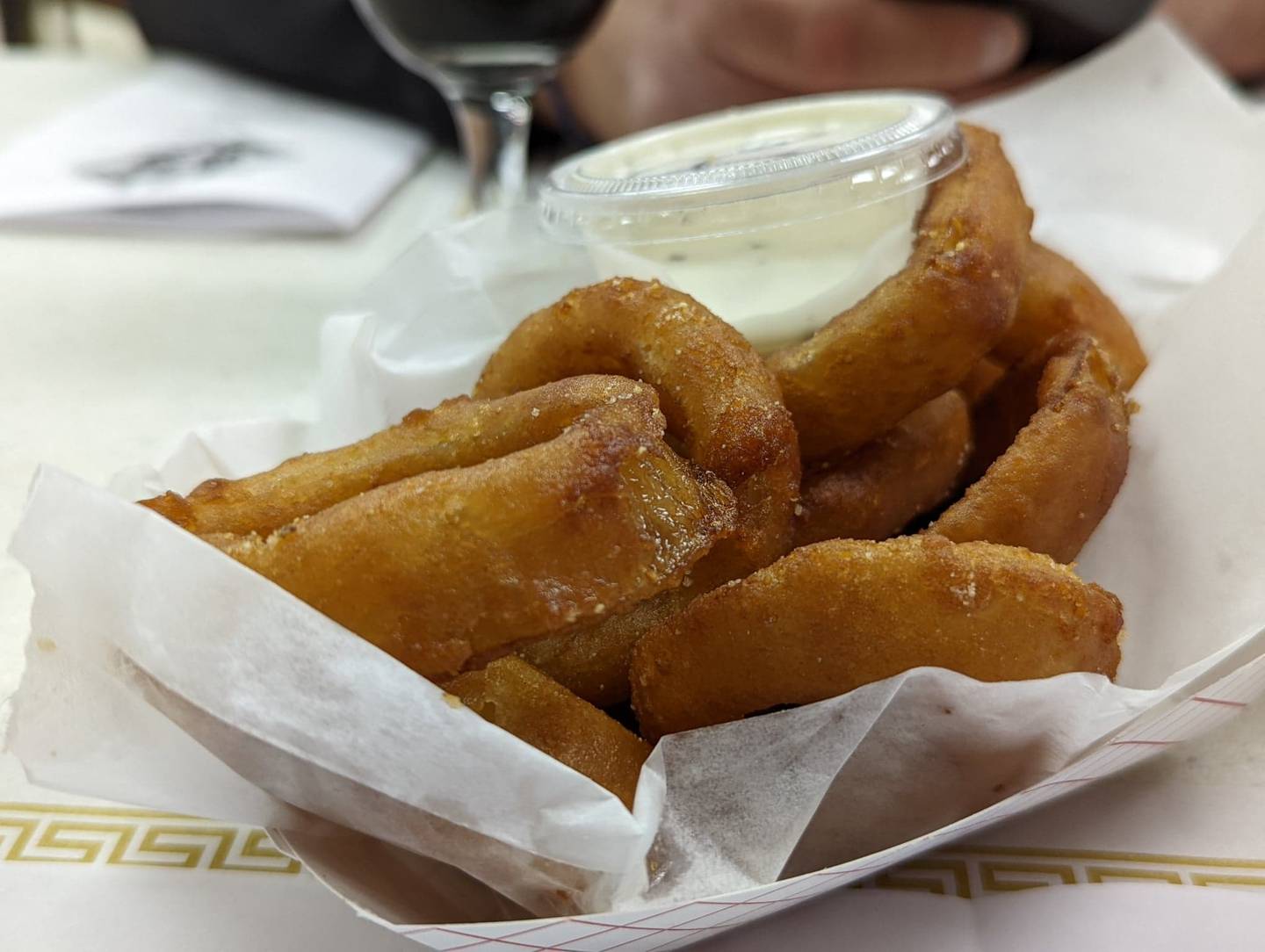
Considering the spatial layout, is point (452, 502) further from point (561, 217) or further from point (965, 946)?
point (561, 217)

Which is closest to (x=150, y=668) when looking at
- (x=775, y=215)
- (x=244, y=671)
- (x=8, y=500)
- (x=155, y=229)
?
(x=244, y=671)

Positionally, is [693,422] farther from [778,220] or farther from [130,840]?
[130,840]

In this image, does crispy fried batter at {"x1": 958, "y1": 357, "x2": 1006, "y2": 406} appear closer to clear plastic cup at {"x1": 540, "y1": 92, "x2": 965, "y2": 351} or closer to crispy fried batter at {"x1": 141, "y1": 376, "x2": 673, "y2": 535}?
clear plastic cup at {"x1": 540, "y1": 92, "x2": 965, "y2": 351}

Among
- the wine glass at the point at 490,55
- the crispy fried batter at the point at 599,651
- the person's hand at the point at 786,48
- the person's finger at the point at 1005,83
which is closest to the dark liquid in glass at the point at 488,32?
the wine glass at the point at 490,55


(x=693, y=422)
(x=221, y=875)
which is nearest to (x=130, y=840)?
(x=221, y=875)

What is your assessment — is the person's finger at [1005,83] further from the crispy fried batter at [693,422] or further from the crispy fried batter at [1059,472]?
the crispy fried batter at [693,422]

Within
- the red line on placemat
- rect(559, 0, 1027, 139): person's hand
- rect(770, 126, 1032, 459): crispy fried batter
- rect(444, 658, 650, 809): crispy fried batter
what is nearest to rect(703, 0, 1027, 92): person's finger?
rect(559, 0, 1027, 139): person's hand
